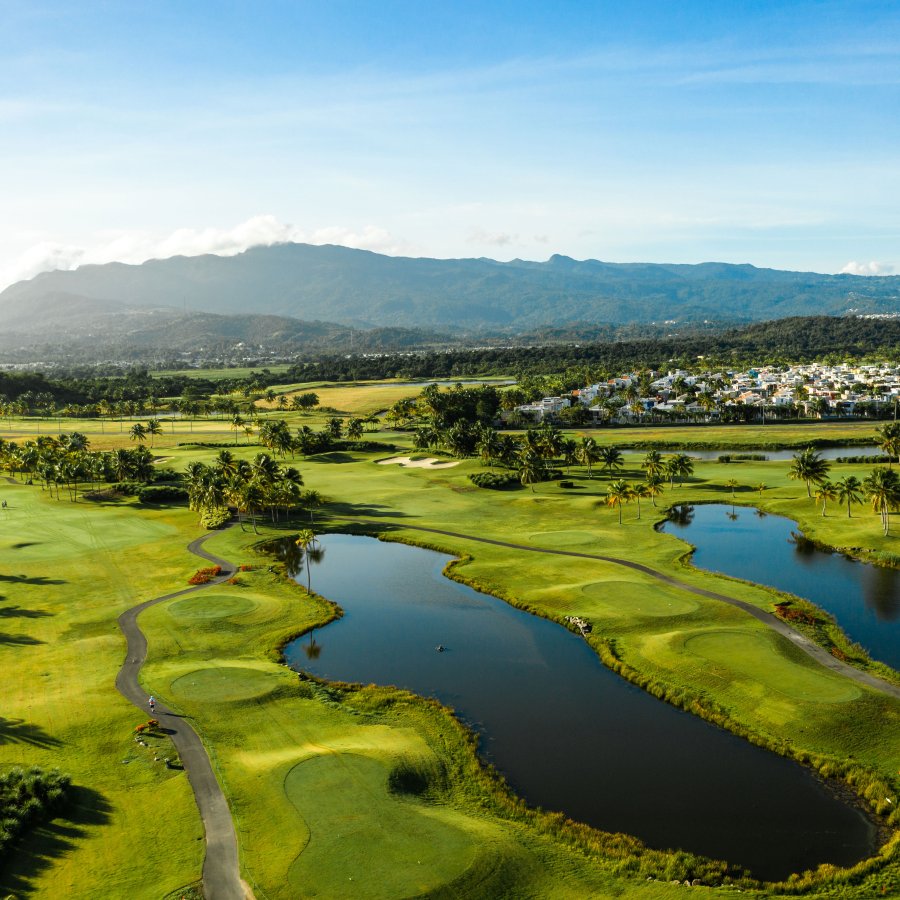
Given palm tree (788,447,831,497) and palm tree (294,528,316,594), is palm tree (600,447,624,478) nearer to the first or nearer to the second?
palm tree (788,447,831,497)

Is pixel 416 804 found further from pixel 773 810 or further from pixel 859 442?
pixel 859 442

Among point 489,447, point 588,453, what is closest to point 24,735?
point 588,453

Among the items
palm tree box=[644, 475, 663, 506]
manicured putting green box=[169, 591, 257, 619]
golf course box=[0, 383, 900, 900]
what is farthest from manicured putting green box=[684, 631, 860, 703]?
palm tree box=[644, 475, 663, 506]

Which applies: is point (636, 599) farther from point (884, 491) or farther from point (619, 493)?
point (884, 491)

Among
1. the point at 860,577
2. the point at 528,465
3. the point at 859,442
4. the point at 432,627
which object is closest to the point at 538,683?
the point at 432,627

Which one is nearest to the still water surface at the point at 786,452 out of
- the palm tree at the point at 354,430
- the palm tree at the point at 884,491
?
the palm tree at the point at 884,491

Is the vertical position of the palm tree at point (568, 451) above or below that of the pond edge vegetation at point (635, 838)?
above

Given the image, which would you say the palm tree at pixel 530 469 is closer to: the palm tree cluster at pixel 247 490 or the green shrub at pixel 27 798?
the palm tree cluster at pixel 247 490
